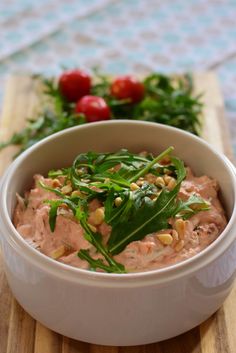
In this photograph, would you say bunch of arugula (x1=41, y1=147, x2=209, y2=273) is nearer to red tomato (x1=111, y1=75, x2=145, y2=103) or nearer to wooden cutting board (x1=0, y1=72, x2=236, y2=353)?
wooden cutting board (x1=0, y1=72, x2=236, y2=353)

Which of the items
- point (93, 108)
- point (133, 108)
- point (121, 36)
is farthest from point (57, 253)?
point (121, 36)

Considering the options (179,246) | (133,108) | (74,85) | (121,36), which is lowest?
(121,36)

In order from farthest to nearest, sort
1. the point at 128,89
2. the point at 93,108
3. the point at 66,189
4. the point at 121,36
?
the point at 121,36, the point at 128,89, the point at 93,108, the point at 66,189

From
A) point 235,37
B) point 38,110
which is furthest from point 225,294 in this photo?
point 235,37

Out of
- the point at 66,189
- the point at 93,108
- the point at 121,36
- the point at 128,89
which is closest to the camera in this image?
the point at 66,189

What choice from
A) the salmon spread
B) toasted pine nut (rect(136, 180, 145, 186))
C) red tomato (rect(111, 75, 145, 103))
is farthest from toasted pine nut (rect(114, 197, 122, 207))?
red tomato (rect(111, 75, 145, 103))

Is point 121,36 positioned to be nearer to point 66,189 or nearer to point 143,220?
point 66,189

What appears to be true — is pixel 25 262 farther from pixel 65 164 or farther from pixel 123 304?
pixel 65 164
